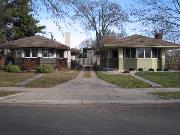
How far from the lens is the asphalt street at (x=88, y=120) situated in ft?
36.5

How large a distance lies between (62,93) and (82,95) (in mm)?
1432

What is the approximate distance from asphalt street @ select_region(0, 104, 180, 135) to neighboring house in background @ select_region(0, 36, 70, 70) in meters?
32.4

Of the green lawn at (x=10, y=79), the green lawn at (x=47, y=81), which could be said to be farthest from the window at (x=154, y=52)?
the green lawn at (x=10, y=79)

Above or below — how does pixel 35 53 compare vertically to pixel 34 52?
below

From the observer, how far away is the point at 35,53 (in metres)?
51.1

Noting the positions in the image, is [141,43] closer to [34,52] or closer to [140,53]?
[140,53]

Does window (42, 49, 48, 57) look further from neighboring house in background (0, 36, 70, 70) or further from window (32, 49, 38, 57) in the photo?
window (32, 49, 38, 57)

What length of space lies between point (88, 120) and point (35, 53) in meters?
38.4

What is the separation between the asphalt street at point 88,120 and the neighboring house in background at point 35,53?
32.4 m

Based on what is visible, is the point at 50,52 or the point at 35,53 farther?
the point at 50,52

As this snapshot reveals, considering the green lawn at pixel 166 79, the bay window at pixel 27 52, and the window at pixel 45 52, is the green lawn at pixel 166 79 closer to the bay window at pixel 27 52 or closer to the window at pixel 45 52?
the window at pixel 45 52

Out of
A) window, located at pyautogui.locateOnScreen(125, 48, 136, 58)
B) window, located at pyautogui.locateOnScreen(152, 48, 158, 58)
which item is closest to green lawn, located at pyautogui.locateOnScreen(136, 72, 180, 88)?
window, located at pyautogui.locateOnScreen(125, 48, 136, 58)

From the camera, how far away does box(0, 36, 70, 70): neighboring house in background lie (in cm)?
5000

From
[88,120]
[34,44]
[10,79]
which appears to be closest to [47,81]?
[10,79]
